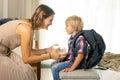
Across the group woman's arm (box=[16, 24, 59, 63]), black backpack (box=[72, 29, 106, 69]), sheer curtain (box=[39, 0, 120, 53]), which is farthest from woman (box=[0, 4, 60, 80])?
sheer curtain (box=[39, 0, 120, 53])

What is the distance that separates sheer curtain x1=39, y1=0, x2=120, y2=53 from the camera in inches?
→ 136

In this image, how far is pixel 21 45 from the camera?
1.76 meters

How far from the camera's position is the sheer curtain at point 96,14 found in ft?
11.3

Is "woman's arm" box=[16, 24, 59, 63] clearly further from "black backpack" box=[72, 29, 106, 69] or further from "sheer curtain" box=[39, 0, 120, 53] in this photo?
"sheer curtain" box=[39, 0, 120, 53]

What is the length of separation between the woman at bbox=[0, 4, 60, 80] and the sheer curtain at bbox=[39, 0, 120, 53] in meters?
1.62

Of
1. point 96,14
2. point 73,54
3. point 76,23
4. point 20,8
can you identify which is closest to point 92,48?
point 73,54

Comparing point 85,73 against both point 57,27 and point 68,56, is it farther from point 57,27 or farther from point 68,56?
point 57,27

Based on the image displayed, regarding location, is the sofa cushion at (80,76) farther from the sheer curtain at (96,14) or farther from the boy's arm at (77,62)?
the sheer curtain at (96,14)

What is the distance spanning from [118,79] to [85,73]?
0.31 m

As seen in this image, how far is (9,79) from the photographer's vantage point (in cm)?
170

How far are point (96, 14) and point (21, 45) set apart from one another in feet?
6.37

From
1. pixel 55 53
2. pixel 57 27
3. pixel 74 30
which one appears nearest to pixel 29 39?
pixel 55 53

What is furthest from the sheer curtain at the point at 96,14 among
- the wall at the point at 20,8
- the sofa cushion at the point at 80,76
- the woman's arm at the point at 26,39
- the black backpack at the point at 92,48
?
the woman's arm at the point at 26,39

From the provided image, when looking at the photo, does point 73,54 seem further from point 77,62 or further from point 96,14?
point 96,14
